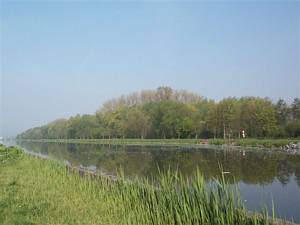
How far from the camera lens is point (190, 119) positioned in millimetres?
56781

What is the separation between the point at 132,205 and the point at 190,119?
48285 millimetres

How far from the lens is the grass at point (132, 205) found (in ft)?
23.2

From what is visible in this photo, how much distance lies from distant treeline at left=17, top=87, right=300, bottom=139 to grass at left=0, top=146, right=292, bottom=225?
31421 millimetres

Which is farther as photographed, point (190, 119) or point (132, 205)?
point (190, 119)

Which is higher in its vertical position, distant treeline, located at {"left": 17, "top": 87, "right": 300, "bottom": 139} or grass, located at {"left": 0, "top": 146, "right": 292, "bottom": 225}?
distant treeline, located at {"left": 17, "top": 87, "right": 300, "bottom": 139}

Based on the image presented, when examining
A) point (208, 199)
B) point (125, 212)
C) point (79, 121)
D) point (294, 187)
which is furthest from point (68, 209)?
point (79, 121)

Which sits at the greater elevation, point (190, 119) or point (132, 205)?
→ point (190, 119)

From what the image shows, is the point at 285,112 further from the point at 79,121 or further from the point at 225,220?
the point at 79,121

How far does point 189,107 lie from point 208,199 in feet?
176

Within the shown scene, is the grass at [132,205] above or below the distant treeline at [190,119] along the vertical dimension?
below

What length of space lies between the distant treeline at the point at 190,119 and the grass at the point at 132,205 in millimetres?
31421

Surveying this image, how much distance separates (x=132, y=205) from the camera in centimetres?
891

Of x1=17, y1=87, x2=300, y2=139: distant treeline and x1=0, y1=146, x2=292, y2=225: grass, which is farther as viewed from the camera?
x1=17, y1=87, x2=300, y2=139: distant treeline

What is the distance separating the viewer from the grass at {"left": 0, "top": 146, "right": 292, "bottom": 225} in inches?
279
